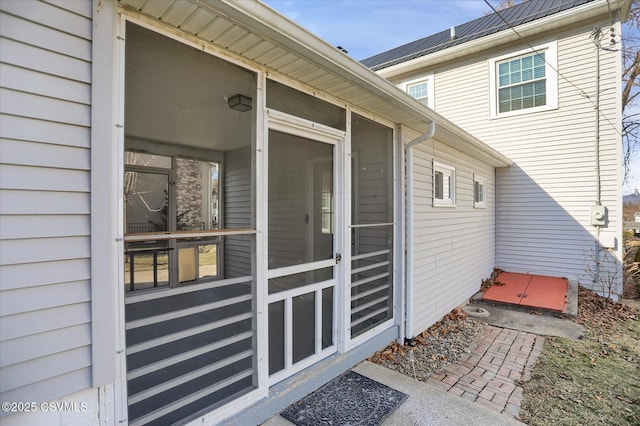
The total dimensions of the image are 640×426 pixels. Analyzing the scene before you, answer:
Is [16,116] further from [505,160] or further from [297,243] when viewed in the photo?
[505,160]

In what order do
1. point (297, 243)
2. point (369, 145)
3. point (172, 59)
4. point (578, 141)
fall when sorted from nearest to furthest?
1. point (172, 59)
2. point (297, 243)
3. point (369, 145)
4. point (578, 141)

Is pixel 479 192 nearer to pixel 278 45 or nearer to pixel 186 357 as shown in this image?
pixel 278 45

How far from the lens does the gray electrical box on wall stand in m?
6.19

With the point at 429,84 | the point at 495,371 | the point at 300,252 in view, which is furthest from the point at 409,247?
the point at 429,84

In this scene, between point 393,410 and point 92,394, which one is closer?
point 92,394

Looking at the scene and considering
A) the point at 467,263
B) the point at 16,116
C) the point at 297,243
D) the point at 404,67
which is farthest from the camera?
the point at 404,67

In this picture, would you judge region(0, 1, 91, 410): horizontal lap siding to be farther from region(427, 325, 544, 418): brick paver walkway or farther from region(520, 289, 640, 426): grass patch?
region(520, 289, 640, 426): grass patch

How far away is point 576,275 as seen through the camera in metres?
6.62

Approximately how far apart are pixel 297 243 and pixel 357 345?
4.45 ft

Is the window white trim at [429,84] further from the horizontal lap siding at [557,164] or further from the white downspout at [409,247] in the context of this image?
the white downspout at [409,247]

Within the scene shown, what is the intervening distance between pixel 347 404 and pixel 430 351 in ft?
5.04

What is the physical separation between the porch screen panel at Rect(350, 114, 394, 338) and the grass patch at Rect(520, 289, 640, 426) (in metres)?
1.54

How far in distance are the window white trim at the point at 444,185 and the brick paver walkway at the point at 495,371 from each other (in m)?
1.91

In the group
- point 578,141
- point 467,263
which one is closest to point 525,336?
point 467,263
